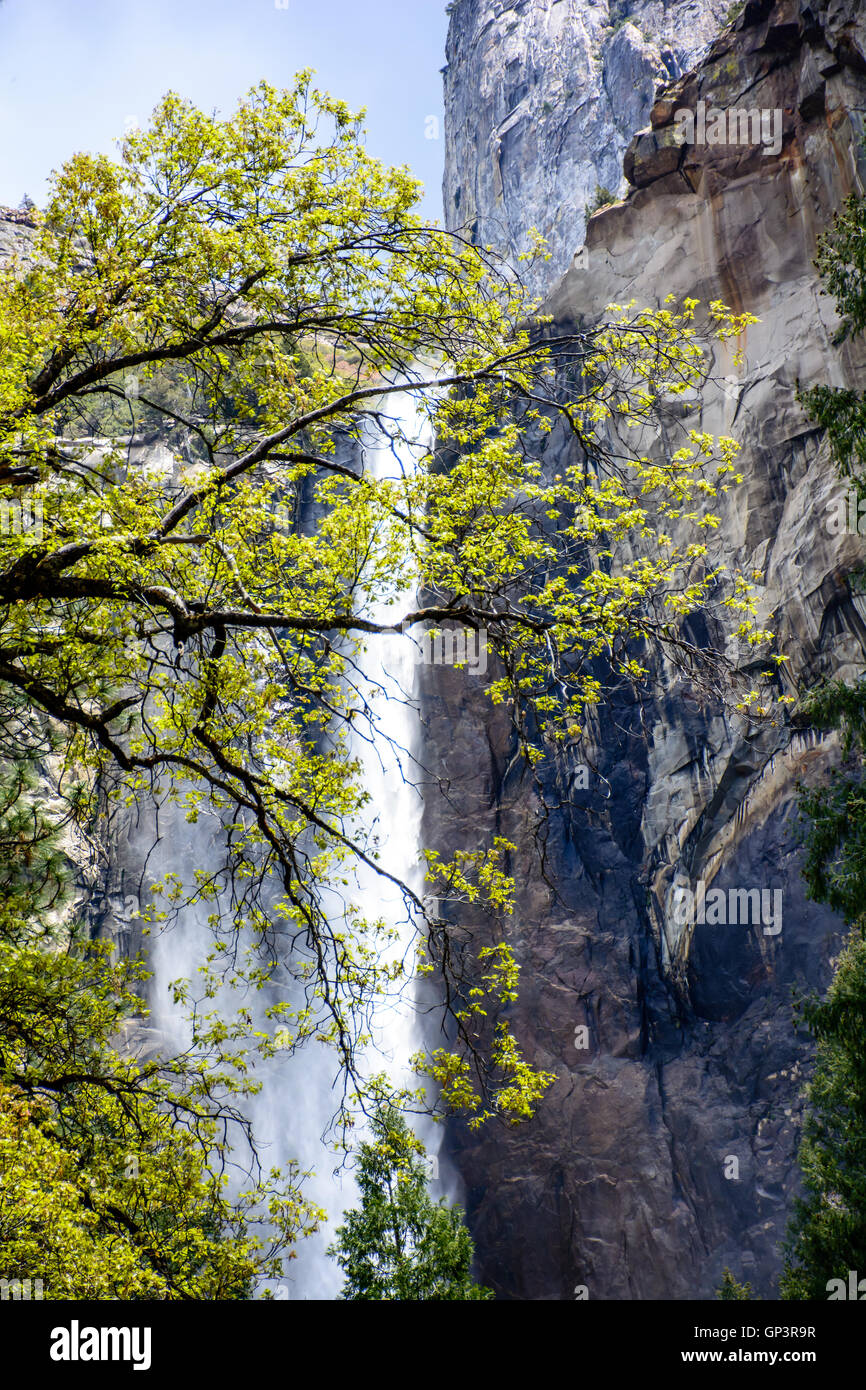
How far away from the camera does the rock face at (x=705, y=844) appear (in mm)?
20828

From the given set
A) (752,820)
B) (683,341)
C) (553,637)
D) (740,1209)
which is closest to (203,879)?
(553,637)

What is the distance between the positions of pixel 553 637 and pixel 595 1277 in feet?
70.4

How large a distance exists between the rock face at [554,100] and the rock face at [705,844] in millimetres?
22162

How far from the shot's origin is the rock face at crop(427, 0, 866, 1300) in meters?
20.8

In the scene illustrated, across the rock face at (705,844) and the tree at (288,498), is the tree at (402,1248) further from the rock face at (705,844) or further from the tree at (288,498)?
the tree at (288,498)

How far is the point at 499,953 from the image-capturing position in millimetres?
6867

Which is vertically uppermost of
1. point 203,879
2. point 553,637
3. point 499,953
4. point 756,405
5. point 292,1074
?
point 756,405

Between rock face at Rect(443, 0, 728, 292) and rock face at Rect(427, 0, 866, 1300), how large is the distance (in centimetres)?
2216

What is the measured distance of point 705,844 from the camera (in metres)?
23.0

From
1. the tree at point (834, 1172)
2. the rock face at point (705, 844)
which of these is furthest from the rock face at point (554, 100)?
the tree at point (834, 1172)

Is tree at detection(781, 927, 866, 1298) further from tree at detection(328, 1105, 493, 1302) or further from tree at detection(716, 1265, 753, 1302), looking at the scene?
tree at detection(328, 1105, 493, 1302)

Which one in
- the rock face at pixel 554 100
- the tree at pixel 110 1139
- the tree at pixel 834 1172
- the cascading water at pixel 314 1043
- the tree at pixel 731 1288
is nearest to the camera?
the tree at pixel 110 1139

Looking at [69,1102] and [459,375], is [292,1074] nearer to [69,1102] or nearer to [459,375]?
[69,1102]

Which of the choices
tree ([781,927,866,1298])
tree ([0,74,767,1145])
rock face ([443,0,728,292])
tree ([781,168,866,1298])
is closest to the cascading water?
tree ([781,927,866,1298])
